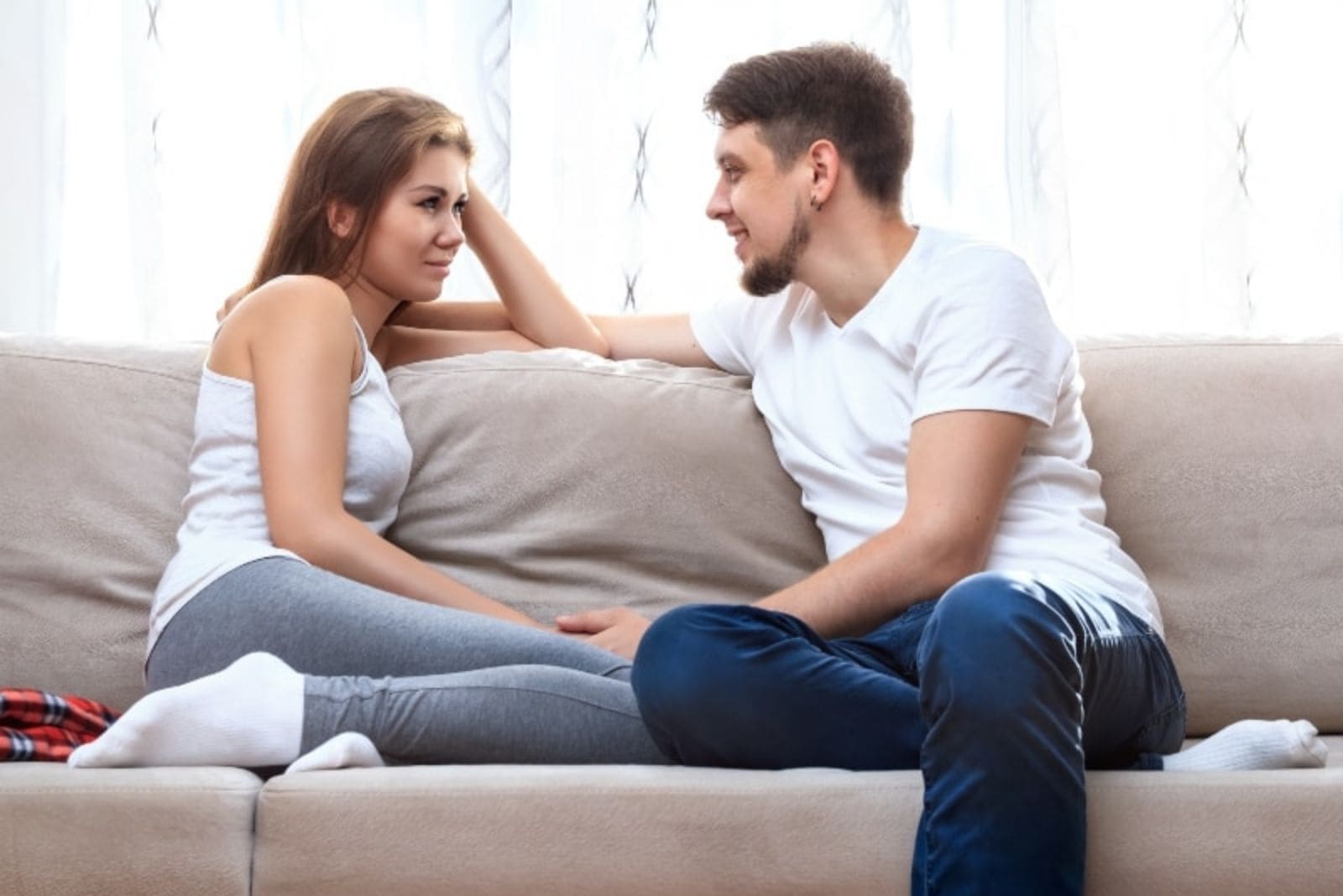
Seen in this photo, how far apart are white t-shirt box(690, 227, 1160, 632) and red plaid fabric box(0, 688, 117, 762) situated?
0.80 metres

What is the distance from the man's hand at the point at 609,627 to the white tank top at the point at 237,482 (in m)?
0.26

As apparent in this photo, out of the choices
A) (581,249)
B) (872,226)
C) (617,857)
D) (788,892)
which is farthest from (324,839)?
(581,249)

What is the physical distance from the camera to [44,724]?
64.8 inches

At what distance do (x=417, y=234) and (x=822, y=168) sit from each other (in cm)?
49

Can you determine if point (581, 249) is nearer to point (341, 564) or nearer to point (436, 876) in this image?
point (341, 564)

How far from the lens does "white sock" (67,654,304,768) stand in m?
1.44

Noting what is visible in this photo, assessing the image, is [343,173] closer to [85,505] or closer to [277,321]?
[277,321]

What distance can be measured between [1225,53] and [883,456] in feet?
3.77

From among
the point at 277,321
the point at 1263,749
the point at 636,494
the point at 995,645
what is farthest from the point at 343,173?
the point at 1263,749

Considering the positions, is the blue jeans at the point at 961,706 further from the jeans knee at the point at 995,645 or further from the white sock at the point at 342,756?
the white sock at the point at 342,756

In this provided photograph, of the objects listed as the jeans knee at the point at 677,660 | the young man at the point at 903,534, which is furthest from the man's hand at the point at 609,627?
the jeans knee at the point at 677,660

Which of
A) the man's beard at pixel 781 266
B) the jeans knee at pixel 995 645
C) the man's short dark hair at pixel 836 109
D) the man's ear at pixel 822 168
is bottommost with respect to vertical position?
the jeans knee at pixel 995 645

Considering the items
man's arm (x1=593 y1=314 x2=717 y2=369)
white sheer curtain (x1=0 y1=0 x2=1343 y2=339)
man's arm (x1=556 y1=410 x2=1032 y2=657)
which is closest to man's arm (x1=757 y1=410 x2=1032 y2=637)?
man's arm (x1=556 y1=410 x2=1032 y2=657)

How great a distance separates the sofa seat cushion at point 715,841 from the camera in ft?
4.34
